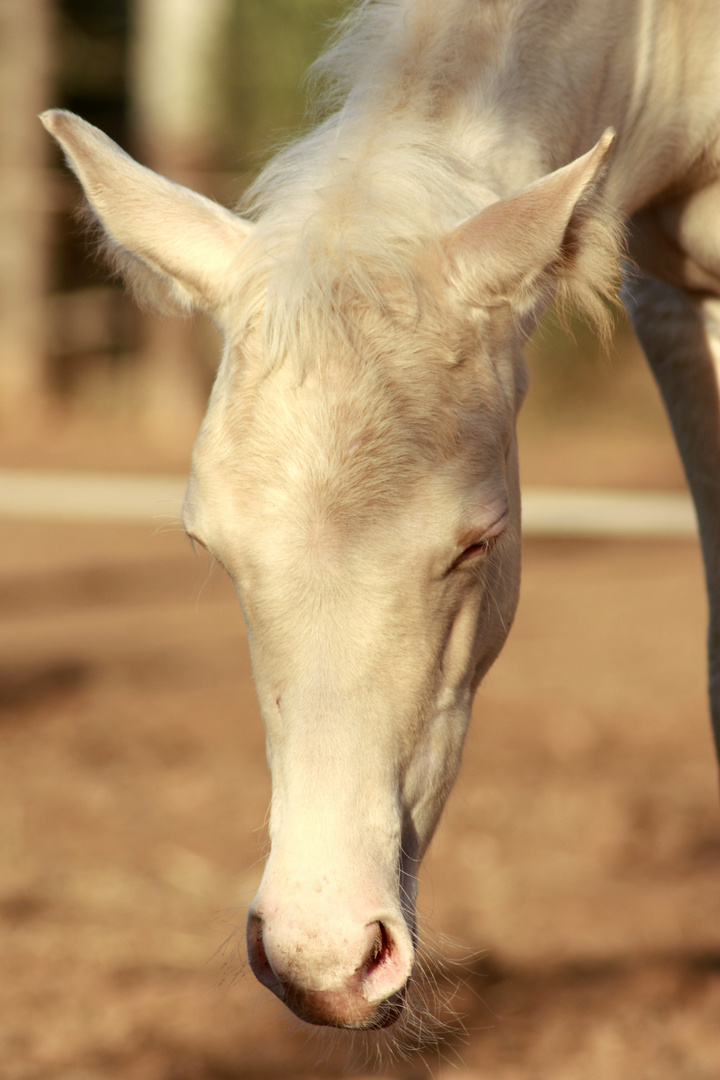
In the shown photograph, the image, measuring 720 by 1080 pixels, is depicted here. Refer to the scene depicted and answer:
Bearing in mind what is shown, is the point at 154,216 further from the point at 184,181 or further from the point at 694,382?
the point at 184,181

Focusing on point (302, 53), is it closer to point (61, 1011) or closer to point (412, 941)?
point (61, 1011)

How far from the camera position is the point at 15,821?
4.16 metres

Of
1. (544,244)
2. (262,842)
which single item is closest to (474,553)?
(544,244)

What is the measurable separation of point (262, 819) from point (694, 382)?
2.47 metres

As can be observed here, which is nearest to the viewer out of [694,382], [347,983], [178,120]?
[347,983]

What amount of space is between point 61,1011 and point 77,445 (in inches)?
297

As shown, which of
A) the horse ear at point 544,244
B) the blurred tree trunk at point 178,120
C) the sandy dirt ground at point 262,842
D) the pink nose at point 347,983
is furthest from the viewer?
the blurred tree trunk at point 178,120

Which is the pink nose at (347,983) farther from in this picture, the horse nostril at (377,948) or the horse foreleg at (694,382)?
the horse foreleg at (694,382)

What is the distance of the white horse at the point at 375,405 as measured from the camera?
1.53 meters

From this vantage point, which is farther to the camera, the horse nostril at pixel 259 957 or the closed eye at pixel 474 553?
the closed eye at pixel 474 553

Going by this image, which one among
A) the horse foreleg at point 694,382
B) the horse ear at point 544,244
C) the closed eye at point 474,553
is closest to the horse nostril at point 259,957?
the closed eye at point 474,553

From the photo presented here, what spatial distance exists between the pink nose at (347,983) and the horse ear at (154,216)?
0.94m

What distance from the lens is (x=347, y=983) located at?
1464 mm

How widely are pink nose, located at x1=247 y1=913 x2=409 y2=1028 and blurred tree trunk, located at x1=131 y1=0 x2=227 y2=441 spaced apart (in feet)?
30.7
